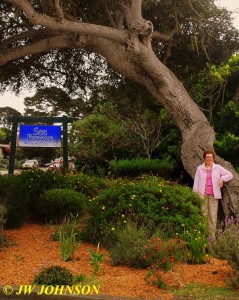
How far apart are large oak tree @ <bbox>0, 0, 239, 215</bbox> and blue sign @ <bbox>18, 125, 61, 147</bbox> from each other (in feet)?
6.21

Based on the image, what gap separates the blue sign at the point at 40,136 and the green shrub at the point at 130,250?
355 inches

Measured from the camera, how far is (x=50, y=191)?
36.3 ft

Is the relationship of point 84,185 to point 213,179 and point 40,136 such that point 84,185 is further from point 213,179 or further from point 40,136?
point 213,179

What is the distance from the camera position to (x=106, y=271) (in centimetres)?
662

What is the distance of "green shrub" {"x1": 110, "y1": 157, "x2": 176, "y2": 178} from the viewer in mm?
17219

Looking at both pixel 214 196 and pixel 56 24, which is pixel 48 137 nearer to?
pixel 56 24

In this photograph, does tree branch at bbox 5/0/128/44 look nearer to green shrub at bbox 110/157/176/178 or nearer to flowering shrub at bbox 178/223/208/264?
flowering shrub at bbox 178/223/208/264

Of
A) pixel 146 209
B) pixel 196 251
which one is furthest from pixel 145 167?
pixel 196 251

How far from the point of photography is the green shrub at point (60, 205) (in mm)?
10695

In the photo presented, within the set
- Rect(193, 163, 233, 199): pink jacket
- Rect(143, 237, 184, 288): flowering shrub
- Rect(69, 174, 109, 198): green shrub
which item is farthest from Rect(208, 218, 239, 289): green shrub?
Rect(69, 174, 109, 198): green shrub

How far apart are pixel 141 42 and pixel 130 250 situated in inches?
221

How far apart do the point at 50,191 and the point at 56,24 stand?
378 centimetres

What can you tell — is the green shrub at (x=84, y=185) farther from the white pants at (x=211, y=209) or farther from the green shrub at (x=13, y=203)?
the white pants at (x=211, y=209)

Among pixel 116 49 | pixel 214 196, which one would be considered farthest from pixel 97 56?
pixel 214 196
